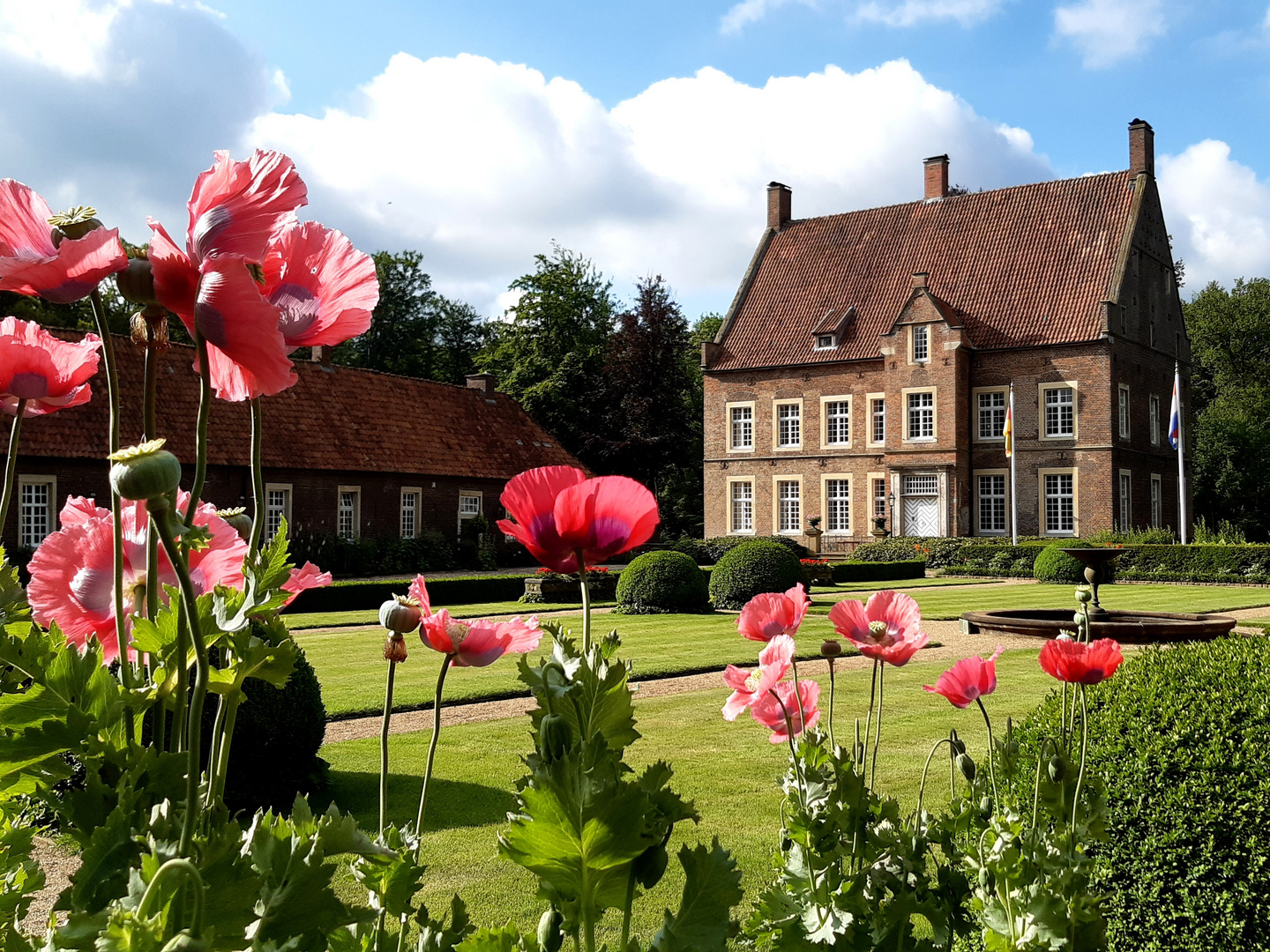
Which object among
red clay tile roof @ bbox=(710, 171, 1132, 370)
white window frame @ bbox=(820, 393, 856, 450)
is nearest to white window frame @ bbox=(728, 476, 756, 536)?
white window frame @ bbox=(820, 393, 856, 450)

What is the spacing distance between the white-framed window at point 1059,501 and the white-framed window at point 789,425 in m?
8.10

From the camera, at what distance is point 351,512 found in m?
29.8

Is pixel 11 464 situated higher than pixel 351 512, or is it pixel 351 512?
pixel 351 512

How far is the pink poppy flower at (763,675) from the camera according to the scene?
223 cm

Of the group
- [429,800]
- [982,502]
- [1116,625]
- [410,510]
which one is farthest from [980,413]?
[429,800]

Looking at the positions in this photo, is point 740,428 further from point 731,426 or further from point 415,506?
point 415,506

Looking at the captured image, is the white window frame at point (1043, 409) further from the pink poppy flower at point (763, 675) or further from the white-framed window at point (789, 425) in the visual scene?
the pink poppy flower at point (763, 675)

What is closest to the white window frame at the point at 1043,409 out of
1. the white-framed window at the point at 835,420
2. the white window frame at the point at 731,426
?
the white-framed window at the point at 835,420

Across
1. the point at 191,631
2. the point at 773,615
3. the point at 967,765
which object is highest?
the point at 191,631

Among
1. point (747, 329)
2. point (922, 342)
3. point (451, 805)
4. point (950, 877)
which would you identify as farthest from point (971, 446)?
point (950, 877)

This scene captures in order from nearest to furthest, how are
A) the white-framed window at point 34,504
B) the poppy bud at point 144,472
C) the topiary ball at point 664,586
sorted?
1. the poppy bud at point 144,472
2. the topiary ball at point 664,586
3. the white-framed window at point 34,504

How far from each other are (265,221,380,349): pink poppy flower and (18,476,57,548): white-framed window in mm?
25495

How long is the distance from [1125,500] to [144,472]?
119 feet

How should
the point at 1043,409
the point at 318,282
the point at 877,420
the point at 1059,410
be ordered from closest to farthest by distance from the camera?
the point at 318,282, the point at 1059,410, the point at 1043,409, the point at 877,420
